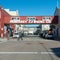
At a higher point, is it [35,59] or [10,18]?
[10,18]

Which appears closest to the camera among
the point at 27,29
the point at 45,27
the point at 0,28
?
the point at 0,28

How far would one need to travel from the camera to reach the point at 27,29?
581 feet

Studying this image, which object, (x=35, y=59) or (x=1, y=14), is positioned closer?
(x=35, y=59)

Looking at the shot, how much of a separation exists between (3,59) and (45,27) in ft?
427

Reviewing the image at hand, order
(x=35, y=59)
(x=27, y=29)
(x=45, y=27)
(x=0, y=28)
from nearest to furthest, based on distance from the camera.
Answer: (x=35, y=59), (x=0, y=28), (x=45, y=27), (x=27, y=29)

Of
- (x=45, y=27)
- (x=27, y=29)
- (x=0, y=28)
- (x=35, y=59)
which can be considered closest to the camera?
(x=35, y=59)

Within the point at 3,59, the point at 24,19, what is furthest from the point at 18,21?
the point at 3,59

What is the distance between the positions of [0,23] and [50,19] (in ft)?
50.7

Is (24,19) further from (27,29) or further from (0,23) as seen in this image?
(27,29)

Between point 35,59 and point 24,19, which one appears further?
point 24,19

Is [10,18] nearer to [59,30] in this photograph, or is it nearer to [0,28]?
[0,28]

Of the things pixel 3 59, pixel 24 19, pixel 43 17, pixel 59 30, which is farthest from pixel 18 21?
pixel 3 59

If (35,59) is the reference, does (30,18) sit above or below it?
above

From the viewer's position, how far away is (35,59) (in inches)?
622
